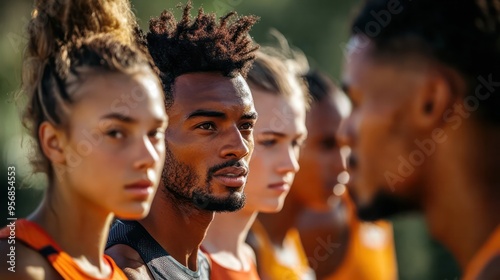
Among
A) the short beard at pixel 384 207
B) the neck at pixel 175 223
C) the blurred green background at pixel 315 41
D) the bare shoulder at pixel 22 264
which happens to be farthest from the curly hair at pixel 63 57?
the blurred green background at pixel 315 41

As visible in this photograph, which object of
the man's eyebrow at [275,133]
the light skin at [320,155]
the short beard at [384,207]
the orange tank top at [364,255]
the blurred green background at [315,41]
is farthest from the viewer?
the blurred green background at [315,41]

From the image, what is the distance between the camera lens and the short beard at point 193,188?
14.4 feet

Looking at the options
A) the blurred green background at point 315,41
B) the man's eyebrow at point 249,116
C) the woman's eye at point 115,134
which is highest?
the woman's eye at point 115,134

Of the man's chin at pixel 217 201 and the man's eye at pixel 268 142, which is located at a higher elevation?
the man's chin at pixel 217 201

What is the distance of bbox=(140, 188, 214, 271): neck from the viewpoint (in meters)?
4.45

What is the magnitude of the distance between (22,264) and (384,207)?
191 centimetres

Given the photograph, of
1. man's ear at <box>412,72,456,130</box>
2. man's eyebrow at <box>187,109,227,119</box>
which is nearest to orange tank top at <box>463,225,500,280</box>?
man's ear at <box>412,72,456,130</box>

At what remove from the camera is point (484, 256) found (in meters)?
4.29

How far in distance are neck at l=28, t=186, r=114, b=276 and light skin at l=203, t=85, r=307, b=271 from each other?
1.67 meters

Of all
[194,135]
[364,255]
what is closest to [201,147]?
[194,135]

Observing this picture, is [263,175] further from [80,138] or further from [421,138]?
[80,138]

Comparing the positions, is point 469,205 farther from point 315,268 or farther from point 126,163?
point 315,268

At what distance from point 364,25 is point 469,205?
1.00m

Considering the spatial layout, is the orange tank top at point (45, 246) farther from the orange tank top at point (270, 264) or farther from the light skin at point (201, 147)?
the orange tank top at point (270, 264)
